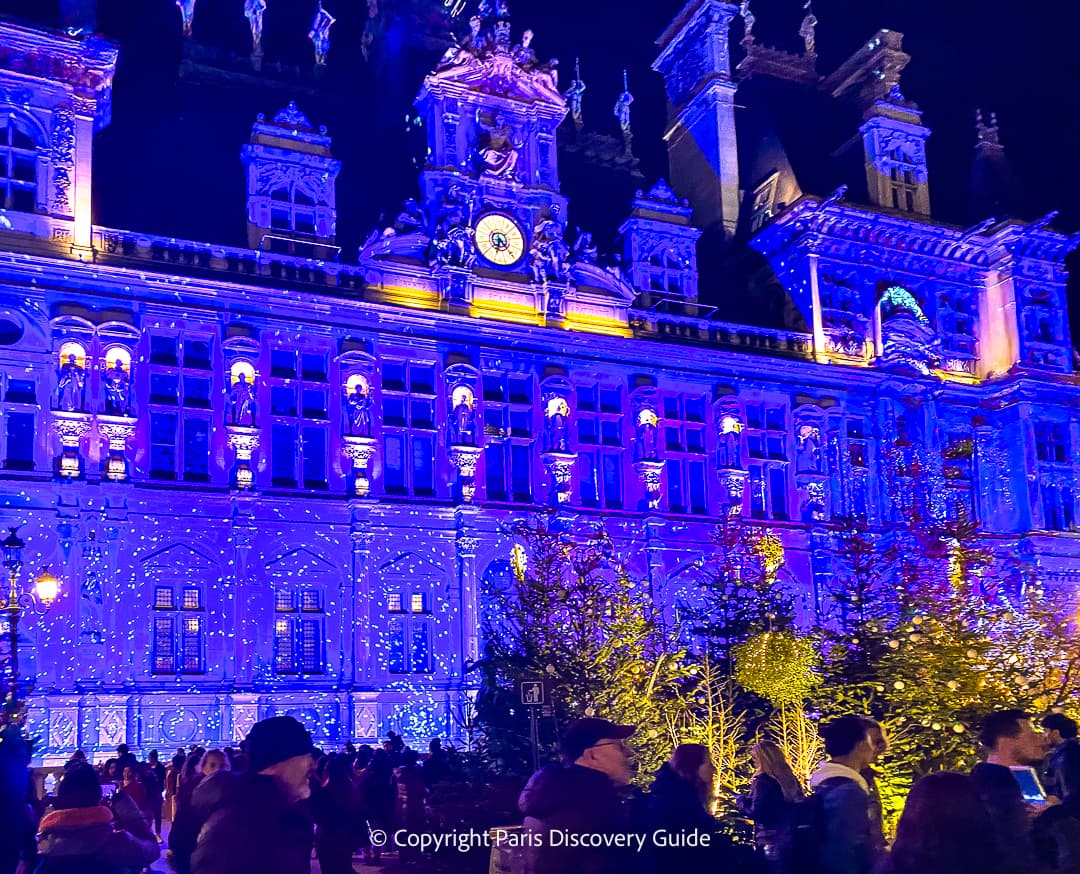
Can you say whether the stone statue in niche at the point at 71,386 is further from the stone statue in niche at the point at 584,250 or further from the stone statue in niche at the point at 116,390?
the stone statue in niche at the point at 584,250

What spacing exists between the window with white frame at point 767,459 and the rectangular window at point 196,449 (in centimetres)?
1472

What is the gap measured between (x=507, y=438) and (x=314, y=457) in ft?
16.4

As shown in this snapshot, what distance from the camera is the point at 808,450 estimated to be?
3700cm

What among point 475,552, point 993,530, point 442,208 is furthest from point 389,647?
point 993,530

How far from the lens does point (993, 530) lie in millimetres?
39281

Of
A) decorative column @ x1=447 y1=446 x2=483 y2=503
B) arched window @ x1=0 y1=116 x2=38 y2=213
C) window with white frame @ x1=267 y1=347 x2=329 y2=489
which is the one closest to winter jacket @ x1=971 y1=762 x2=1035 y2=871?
window with white frame @ x1=267 y1=347 x2=329 y2=489

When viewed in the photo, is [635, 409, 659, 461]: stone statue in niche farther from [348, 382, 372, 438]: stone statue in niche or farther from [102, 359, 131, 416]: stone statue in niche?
[102, 359, 131, 416]: stone statue in niche

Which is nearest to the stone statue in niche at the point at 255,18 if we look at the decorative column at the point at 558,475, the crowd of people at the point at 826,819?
the decorative column at the point at 558,475

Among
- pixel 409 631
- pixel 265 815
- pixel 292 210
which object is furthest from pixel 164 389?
pixel 265 815

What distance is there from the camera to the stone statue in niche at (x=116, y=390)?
2816cm

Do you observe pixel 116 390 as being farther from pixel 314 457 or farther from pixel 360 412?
pixel 360 412

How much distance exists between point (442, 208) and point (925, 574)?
14.9 metres

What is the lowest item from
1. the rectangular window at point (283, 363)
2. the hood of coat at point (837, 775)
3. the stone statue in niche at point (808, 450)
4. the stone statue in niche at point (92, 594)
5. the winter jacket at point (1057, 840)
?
the winter jacket at point (1057, 840)

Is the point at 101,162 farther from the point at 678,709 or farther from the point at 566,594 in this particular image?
the point at 678,709
